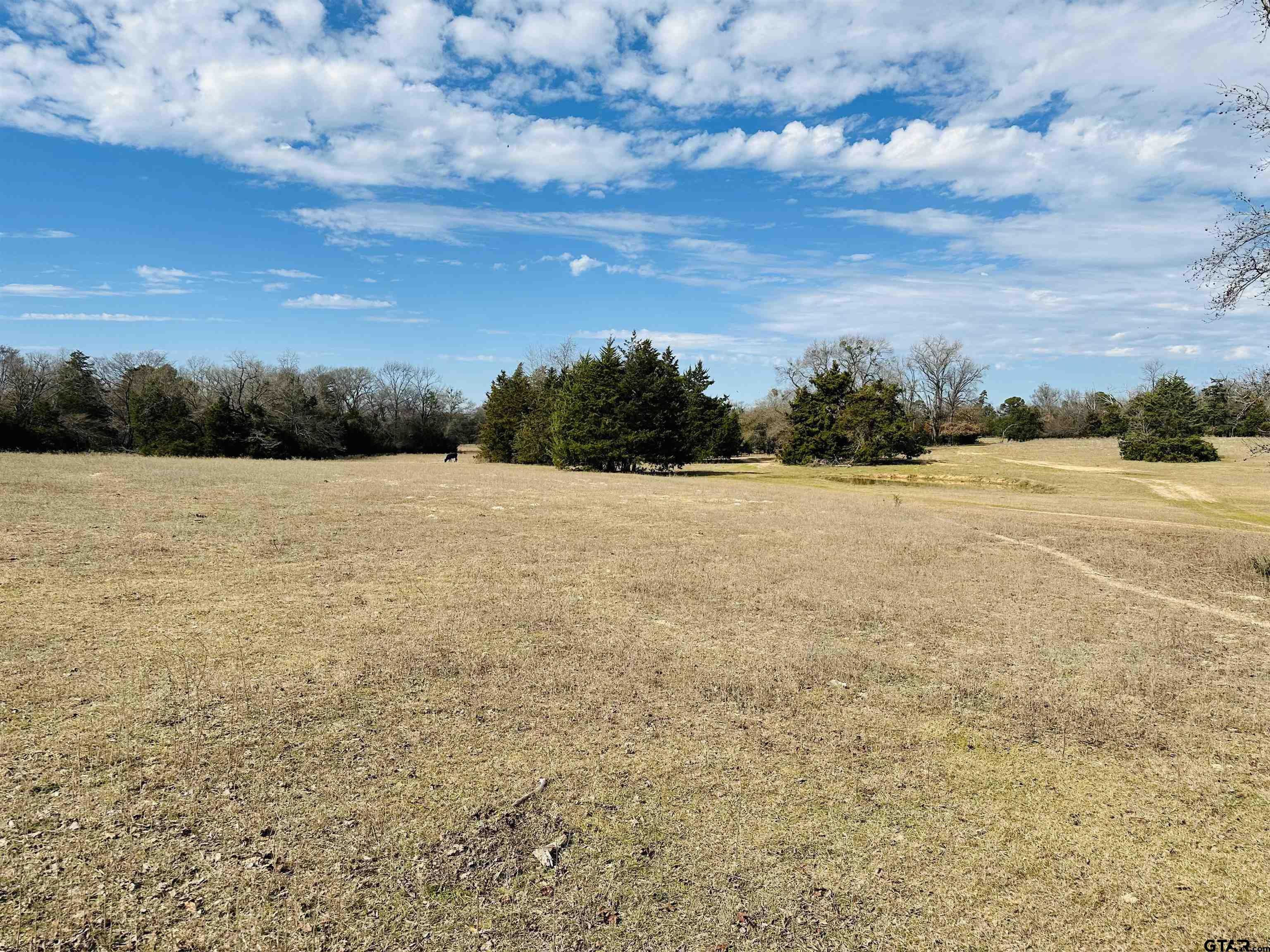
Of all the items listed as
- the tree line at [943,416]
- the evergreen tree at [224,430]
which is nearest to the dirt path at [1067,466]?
the tree line at [943,416]

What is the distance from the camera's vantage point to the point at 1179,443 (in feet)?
159

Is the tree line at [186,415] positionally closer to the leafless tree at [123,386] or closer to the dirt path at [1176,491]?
the leafless tree at [123,386]

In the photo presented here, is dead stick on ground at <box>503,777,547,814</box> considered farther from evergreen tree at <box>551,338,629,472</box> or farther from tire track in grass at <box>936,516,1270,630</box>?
evergreen tree at <box>551,338,629,472</box>

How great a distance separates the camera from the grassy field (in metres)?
3.65

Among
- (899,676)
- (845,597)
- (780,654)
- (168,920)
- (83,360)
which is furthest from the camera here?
(83,360)

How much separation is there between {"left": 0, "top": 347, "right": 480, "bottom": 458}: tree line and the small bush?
62.7 m

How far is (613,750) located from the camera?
216 inches

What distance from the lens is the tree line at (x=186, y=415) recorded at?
51.7 meters

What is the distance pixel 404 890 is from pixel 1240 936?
4.54 m

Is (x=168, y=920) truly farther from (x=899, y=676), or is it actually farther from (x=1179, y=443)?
(x=1179, y=443)

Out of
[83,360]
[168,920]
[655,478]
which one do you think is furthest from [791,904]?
[83,360]

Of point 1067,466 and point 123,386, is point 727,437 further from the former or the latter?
point 123,386

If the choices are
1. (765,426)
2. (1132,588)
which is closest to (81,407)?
(765,426)

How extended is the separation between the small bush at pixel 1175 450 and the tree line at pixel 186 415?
6272 centimetres
